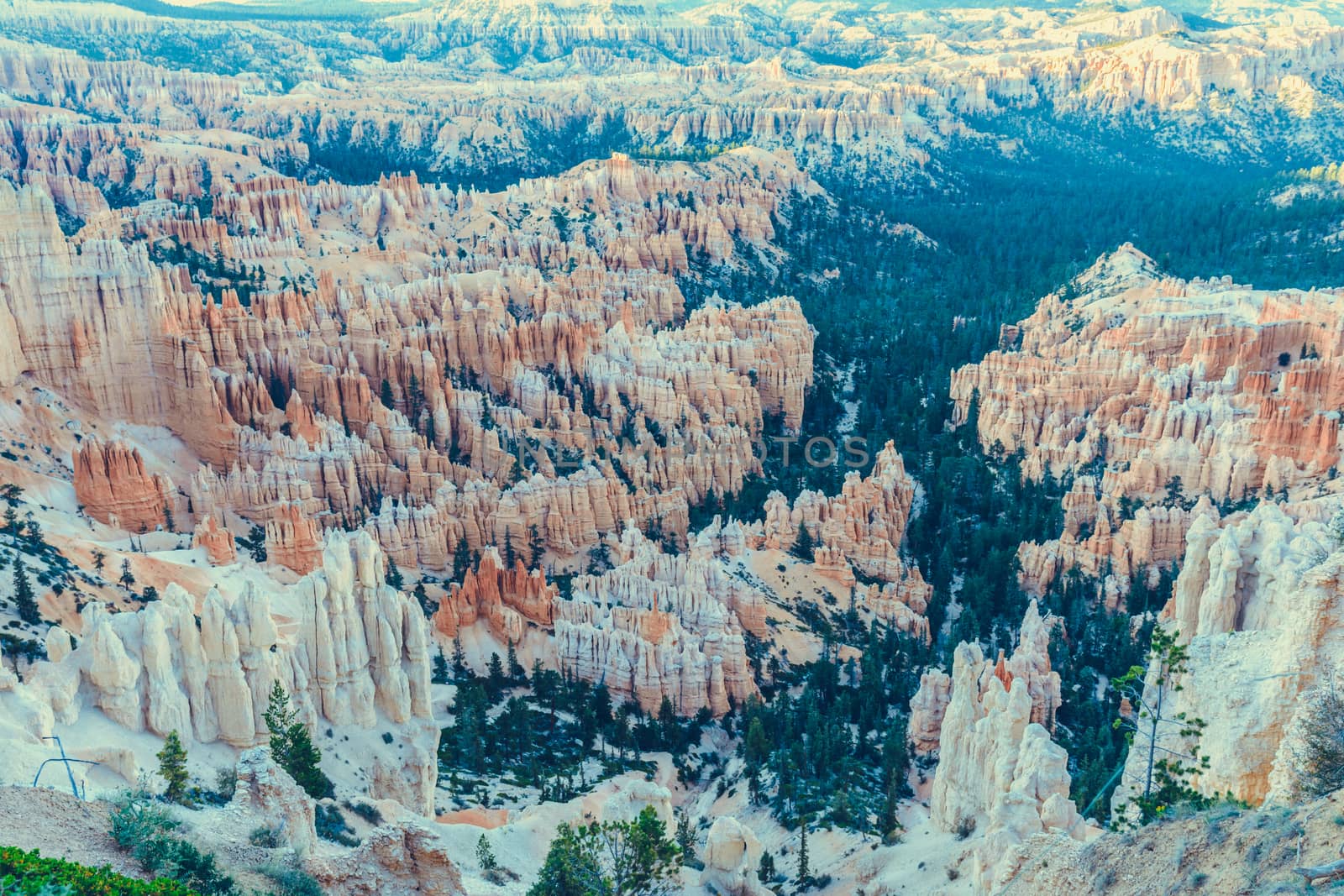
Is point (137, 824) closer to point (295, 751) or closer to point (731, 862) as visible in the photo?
point (295, 751)

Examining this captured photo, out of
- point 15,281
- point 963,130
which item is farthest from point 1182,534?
point 963,130

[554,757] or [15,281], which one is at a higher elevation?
[15,281]

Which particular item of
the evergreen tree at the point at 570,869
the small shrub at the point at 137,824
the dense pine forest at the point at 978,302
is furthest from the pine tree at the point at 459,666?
the small shrub at the point at 137,824

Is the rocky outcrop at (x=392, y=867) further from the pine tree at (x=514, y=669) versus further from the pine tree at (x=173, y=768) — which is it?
the pine tree at (x=514, y=669)

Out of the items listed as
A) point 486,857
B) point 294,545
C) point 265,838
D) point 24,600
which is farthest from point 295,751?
point 294,545

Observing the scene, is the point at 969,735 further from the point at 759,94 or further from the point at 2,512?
the point at 759,94

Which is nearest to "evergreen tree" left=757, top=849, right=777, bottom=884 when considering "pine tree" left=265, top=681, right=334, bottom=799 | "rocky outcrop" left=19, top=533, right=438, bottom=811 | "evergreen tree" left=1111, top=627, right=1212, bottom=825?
"rocky outcrop" left=19, top=533, right=438, bottom=811

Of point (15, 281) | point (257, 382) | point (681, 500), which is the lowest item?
point (681, 500)
